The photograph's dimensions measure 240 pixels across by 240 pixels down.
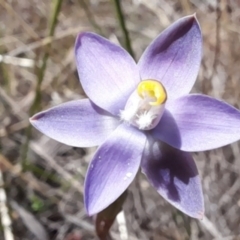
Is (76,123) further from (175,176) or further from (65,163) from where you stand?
(65,163)

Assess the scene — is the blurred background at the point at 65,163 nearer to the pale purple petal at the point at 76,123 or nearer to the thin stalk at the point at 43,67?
the thin stalk at the point at 43,67

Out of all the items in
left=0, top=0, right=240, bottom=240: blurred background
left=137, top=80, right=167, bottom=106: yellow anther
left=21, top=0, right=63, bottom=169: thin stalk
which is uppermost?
left=137, top=80, right=167, bottom=106: yellow anther

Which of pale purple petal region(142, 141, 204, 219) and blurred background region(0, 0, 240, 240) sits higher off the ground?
pale purple petal region(142, 141, 204, 219)

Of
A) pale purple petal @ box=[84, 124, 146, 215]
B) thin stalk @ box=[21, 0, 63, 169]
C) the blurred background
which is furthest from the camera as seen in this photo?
the blurred background

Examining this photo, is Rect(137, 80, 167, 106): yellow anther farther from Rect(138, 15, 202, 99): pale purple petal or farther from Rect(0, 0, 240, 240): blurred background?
Rect(0, 0, 240, 240): blurred background

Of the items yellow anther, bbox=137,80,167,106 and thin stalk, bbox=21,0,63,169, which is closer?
yellow anther, bbox=137,80,167,106

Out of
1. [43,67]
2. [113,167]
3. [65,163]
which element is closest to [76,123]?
[113,167]

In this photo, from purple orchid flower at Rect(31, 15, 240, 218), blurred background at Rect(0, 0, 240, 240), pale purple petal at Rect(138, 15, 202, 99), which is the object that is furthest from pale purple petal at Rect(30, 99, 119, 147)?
blurred background at Rect(0, 0, 240, 240)

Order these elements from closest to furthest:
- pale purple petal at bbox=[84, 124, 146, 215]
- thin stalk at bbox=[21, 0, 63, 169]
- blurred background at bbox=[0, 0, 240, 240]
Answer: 1. pale purple petal at bbox=[84, 124, 146, 215]
2. thin stalk at bbox=[21, 0, 63, 169]
3. blurred background at bbox=[0, 0, 240, 240]
